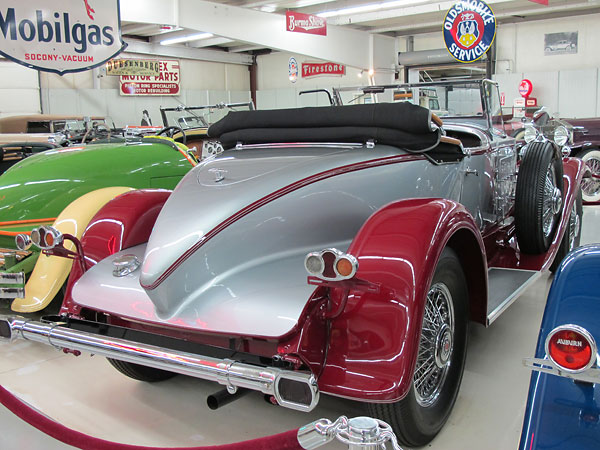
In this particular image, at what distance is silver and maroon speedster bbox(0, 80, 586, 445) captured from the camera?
1.88m

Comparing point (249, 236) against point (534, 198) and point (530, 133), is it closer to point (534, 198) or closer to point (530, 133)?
point (534, 198)

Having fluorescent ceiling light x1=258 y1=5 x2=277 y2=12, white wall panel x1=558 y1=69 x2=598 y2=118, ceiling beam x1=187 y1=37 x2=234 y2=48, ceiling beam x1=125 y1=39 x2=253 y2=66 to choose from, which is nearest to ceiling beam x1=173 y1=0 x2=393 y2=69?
fluorescent ceiling light x1=258 y1=5 x2=277 y2=12

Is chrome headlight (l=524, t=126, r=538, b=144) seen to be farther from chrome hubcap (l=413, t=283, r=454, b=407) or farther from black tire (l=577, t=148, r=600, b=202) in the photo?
black tire (l=577, t=148, r=600, b=202)

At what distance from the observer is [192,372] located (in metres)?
1.91

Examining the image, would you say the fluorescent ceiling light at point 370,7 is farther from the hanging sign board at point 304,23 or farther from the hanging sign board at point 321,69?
the hanging sign board at point 304,23

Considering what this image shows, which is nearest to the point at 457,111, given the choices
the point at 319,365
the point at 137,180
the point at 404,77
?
the point at 137,180

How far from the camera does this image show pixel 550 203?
3.97 metres

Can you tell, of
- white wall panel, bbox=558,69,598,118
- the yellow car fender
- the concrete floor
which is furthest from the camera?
white wall panel, bbox=558,69,598,118

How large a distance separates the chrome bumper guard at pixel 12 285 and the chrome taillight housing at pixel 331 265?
2007mm

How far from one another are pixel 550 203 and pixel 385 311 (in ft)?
8.40

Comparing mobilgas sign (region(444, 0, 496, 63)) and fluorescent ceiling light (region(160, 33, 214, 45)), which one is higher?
fluorescent ceiling light (region(160, 33, 214, 45))

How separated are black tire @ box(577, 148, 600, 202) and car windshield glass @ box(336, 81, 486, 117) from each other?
A: 5.01 metres

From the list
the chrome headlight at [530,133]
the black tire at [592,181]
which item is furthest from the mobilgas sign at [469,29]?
the chrome headlight at [530,133]

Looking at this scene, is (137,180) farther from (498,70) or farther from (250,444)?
(498,70)
